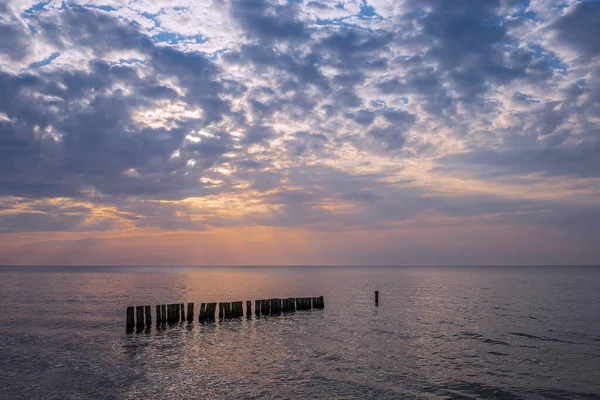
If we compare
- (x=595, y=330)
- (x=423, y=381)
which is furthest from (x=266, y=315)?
(x=595, y=330)

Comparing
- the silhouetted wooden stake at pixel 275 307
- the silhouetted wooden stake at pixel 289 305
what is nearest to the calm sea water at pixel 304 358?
the silhouetted wooden stake at pixel 275 307

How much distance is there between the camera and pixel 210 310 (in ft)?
122

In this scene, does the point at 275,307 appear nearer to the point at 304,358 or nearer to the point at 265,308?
the point at 265,308

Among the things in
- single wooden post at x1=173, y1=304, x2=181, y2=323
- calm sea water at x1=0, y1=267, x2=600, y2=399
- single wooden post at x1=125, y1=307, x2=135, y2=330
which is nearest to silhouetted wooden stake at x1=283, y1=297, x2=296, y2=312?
calm sea water at x1=0, y1=267, x2=600, y2=399

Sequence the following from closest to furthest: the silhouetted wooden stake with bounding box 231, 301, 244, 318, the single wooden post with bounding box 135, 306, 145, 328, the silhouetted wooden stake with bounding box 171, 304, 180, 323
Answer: the single wooden post with bounding box 135, 306, 145, 328 → the silhouetted wooden stake with bounding box 171, 304, 180, 323 → the silhouetted wooden stake with bounding box 231, 301, 244, 318

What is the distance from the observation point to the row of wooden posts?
32.8 metres

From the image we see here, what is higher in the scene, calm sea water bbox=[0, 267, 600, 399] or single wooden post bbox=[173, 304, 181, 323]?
single wooden post bbox=[173, 304, 181, 323]

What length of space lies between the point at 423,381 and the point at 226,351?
11.5 m

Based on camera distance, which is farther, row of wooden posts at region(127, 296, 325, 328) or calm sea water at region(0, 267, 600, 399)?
row of wooden posts at region(127, 296, 325, 328)

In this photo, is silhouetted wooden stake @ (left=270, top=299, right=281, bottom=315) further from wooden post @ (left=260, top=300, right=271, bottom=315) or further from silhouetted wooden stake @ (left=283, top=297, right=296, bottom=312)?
silhouetted wooden stake @ (left=283, top=297, right=296, bottom=312)

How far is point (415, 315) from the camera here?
42375 mm

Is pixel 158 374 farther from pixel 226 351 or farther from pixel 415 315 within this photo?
pixel 415 315

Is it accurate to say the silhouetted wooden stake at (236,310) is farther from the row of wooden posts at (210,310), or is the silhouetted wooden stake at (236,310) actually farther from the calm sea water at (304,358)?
the calm sea water at (304,358)

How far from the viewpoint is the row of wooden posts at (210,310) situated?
3278cm
